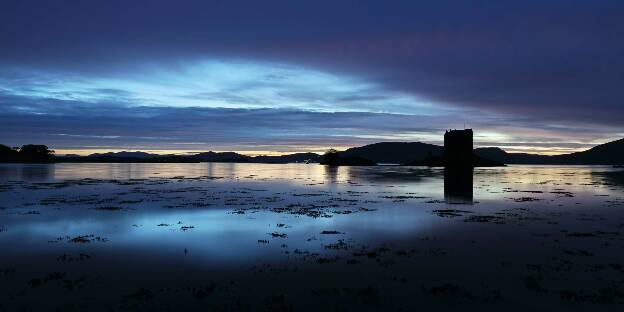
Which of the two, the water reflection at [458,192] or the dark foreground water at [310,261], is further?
the water reflection at [458,192]

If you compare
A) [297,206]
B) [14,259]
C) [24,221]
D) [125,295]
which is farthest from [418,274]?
[24,221]

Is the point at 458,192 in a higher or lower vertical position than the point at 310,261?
higher

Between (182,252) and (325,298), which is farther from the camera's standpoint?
(182,252)

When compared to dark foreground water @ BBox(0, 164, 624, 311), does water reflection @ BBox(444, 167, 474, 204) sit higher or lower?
higher

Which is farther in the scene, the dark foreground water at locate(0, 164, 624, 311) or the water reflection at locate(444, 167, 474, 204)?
the water reflection at locate(444, 167, 474, 204)

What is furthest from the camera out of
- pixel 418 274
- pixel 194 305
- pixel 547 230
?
pixel 547 230

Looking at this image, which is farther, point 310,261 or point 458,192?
point 458,192

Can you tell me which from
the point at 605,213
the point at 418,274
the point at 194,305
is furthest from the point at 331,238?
the point at 605,213

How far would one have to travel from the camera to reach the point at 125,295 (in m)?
15.9

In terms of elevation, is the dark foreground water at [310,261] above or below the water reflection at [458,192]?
below

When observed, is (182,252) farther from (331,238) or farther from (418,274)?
(418,274)

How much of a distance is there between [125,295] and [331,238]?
46.6 feet

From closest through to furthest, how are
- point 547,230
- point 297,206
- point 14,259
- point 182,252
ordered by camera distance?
point 14,259, point 182,252, point 547,230, point 297,206

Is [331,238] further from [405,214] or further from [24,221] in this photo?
[24,221]
